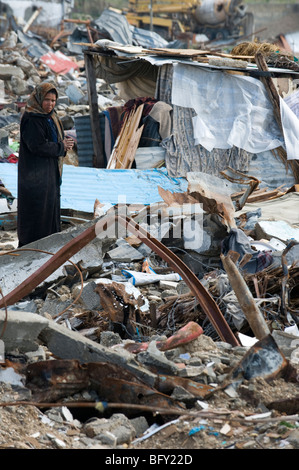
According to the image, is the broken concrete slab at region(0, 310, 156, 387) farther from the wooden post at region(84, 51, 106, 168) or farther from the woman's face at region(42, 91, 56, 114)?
the wooden post at region(84, 51, 106, 168)

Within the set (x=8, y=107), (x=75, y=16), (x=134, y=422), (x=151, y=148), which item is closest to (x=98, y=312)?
(x=134, y=422)

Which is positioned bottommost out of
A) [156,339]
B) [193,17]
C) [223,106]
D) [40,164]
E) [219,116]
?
[156,339]

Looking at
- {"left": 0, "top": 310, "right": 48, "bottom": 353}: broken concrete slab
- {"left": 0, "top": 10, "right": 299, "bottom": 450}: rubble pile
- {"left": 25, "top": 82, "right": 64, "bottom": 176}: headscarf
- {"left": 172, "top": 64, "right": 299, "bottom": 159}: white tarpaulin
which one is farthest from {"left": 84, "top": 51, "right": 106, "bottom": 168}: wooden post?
{"left": 0, "top": 310, "right": 48, "bottom": 353}: broken concrete slab

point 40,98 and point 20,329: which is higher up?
point 40,98

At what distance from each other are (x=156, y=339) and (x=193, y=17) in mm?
29461

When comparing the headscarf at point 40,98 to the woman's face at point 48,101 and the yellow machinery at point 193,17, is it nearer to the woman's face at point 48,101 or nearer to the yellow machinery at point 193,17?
the woman's face at point 48,101

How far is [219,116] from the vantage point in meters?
10.2

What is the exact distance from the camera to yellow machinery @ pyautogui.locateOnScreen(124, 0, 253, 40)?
3022 centimetres

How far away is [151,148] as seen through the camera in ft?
33.8

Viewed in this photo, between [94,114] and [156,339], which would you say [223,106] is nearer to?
Answer: [94,114]

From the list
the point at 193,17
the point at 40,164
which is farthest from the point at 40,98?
the point at 193,17

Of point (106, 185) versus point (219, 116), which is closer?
point (106, 185)

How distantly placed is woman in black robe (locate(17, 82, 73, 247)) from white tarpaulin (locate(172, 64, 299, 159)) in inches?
164
